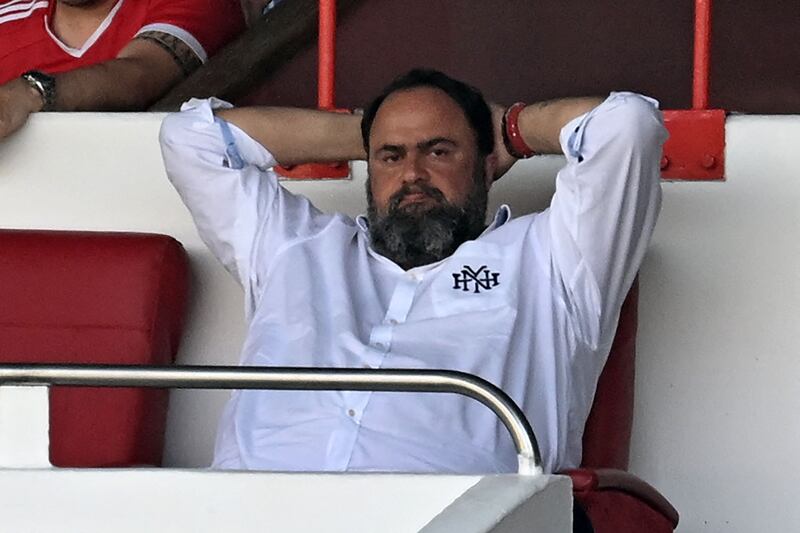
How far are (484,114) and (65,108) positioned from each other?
698 mm

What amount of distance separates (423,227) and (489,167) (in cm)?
16

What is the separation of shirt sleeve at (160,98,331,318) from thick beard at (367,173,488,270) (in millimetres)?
112

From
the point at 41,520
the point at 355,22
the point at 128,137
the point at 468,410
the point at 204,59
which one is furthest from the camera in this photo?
the point at 355,22

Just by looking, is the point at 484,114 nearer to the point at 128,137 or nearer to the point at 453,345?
the point at 453,345

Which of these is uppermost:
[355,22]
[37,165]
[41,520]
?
[355,22]

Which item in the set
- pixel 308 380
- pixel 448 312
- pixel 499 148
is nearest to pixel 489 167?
pixel 499 148

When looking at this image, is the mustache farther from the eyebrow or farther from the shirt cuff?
the shirt cuff

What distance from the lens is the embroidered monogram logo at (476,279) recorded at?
213cm

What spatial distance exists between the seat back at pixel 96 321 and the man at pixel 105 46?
0.95 feet

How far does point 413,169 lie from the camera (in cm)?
222

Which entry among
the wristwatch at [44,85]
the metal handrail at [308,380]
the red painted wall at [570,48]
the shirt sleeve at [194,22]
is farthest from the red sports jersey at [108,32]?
the metal handrail at [308,380]

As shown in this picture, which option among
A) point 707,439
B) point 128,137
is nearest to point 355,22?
point 128,137

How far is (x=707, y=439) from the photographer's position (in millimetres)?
2350

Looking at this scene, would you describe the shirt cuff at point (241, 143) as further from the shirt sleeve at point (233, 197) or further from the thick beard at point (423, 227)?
the thick beard at point (423, 227)
